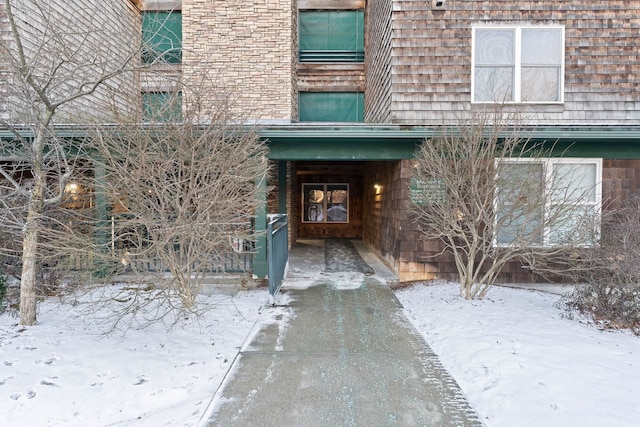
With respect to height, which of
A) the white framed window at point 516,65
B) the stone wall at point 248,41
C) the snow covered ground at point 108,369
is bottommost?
the snow covered ground at point 108,369

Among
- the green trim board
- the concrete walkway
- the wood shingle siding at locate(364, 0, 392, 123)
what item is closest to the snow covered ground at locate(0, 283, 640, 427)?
the concrete walkway

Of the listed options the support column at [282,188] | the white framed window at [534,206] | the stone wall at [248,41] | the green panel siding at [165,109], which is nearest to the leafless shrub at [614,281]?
the white framed window at [534,206]

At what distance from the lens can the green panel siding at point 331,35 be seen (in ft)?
37.0

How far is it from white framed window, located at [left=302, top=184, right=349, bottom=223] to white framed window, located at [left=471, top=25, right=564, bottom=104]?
7467 millimetres

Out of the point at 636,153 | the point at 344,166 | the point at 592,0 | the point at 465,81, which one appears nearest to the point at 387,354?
the point at 465,81

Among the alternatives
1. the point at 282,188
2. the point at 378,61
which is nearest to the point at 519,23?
the point at 378,61

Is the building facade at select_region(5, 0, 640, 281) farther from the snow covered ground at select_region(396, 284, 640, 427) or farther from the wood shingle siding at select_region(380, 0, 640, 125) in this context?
the snow covered ground at select_region(396, 284, 640, 427)

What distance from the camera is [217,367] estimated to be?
339cm

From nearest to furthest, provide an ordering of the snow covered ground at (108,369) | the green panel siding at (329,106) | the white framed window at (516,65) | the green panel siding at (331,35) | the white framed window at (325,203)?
the snow covered ground at (108,369)
the white framed window at (516,65)
the green panel siding at (331,35)
the green panel siding at (329,106)
the white framed window at (325,203)

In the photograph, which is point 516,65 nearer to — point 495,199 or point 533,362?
point 495,199

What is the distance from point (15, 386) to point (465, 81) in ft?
26.1

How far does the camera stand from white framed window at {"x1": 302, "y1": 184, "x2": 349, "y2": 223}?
45.7 feet

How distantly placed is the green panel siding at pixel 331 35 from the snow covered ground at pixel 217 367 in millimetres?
9205

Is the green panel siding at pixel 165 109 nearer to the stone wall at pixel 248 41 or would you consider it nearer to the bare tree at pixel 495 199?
the bare tree at pixel 495 199
